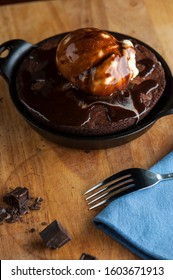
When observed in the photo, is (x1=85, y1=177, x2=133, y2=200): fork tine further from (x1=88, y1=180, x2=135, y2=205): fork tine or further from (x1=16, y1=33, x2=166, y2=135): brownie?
(x1=16, y1=33, x2=166, y2=135): brownie

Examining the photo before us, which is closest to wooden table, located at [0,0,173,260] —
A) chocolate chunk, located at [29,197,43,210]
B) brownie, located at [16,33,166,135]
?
chocolate chunk, located at [29,197,43,210]

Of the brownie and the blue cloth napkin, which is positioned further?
the brownie

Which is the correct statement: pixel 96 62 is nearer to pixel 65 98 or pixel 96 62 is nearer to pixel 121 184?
pixel 65 98

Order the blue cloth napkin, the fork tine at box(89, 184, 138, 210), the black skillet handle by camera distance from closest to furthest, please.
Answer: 1. the blue cloth napkin
2. the fork tine at box(89, 184, 138, 210)
3. the black skillet handle

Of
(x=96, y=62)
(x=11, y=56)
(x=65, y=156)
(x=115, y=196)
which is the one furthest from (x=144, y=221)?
(x=11, y=56)

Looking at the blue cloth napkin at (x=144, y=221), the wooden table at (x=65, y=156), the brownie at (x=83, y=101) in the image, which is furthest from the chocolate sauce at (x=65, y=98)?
the blue cloth napkin at (x=144, y=221)
